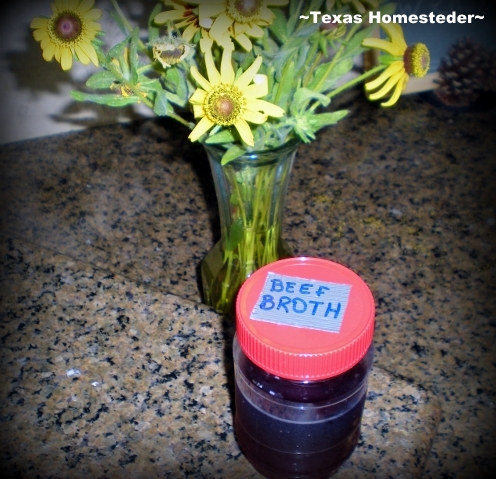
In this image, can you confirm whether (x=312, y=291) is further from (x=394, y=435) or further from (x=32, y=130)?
(x=32, y=130)

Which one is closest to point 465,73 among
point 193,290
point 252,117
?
point 193,290

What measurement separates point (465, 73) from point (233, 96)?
75 centimetres

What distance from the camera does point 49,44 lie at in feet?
1.60

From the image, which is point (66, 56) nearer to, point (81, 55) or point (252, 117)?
point (81, 55)

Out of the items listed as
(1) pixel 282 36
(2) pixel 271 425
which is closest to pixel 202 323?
(2) pixel 271 425

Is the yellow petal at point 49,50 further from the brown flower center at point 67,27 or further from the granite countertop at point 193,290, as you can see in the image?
the granite countertop at point 193,290

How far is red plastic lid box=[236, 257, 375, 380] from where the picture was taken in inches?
18.4

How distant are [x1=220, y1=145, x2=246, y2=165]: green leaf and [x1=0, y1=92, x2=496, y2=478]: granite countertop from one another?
22 centimetres

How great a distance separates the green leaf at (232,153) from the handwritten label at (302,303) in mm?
108

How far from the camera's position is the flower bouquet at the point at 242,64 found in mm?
474

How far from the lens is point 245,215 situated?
62cm

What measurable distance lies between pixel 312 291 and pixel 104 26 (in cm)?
66

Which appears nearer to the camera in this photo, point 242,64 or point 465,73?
point 242,64

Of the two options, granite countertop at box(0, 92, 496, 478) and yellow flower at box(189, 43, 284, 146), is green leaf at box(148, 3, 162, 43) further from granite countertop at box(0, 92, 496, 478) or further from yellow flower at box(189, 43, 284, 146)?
granite countertop at box(0, 92, 496, 478)
